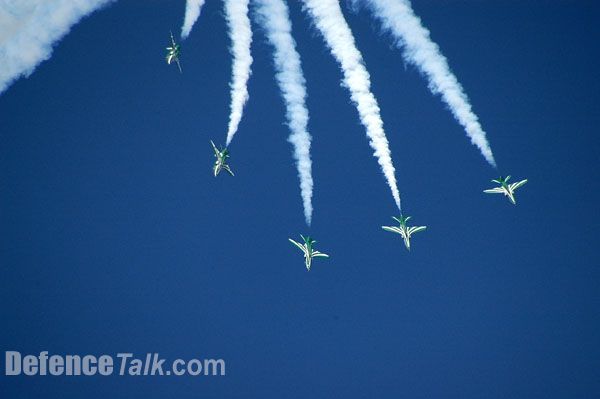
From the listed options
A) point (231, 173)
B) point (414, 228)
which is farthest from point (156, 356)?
point (414, 228)

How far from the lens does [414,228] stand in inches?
1487

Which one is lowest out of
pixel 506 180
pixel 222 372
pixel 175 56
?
pixel 222 372

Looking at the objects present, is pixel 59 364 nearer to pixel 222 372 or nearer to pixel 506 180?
pixel 222 372

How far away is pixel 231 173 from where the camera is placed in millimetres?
37500

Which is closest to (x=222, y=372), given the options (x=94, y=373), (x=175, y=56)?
(x=94, y=373)

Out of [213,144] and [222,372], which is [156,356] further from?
[213,144]

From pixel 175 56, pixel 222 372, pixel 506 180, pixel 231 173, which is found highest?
pixel 175 56

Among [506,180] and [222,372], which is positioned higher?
[506,180]

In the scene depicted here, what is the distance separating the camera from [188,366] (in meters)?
37.2

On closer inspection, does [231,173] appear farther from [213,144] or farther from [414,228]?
[414,228]

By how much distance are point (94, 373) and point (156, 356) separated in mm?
3147

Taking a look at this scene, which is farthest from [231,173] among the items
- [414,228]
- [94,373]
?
[94,373]

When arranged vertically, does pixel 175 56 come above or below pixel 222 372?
above

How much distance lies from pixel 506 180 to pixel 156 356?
64.6 feet
